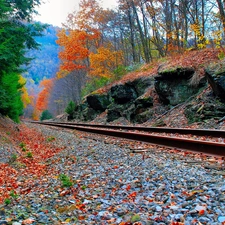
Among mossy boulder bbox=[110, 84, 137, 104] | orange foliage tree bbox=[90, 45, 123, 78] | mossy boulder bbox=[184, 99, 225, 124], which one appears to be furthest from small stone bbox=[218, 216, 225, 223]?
orange foliage tree bbox=[90, 45, 123, 78]

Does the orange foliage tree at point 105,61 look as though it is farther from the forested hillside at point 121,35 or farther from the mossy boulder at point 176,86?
the mossy boulder at point 176,86

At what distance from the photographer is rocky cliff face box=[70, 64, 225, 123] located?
11562 millimetres

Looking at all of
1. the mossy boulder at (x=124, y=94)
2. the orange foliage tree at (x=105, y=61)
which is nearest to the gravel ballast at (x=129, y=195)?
the mossy boulder at (x=124, y=94)

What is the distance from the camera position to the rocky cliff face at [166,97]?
11.6 metres

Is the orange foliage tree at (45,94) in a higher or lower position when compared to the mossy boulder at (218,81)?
higher

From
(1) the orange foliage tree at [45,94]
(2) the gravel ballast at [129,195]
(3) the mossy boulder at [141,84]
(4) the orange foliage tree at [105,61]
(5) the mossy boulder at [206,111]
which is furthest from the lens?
(1) the orange foliage tree at [45,94]

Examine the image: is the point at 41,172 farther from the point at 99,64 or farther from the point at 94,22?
the point at 94,22

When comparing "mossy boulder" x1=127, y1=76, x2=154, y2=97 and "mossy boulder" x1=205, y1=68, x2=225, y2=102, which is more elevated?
"mossy boulder" x1=127, y1=76, x2=154, y2=97

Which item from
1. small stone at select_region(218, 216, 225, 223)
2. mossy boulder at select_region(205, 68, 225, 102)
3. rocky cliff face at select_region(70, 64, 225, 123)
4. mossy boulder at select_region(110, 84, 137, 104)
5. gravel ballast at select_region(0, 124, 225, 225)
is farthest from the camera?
mossy boulder at select_region(110, 84, 137, 104)

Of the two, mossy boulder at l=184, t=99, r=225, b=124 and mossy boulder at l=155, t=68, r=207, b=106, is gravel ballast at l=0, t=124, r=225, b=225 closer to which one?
mossy boulder at l=184, t=99, r=225, b=124

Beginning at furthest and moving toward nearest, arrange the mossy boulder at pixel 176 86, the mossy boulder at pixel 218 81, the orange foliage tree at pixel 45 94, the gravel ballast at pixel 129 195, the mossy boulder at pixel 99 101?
1. the orange foliage tree at pixel 45 94
2. the mossy boulder at pixel 99 101
3. the mossy boulder at pixel 176 86
4. the mossy boulder at pixel 218 81
5. the gravel ballast at pixel 129 195

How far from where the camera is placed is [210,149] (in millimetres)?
6102

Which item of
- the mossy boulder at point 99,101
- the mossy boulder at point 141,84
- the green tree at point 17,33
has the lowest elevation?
the mossy boulder at point 99,101

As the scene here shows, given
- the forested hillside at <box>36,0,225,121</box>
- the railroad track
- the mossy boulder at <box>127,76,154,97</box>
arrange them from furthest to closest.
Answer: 1. the forested hillside at <box>36,0,225,121</box>
2. the mossy boulder at <box>127,76,154,97</box>
3. the railroad track
